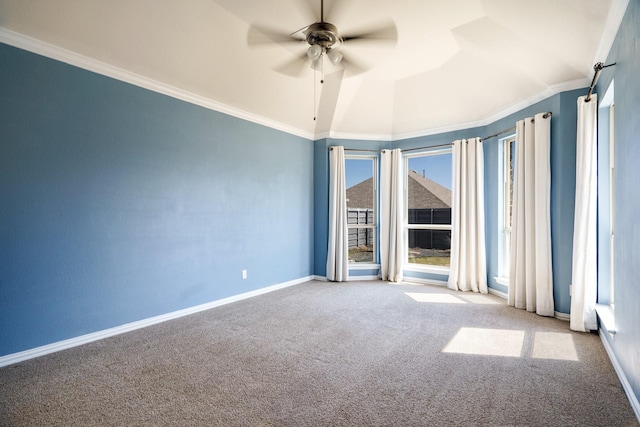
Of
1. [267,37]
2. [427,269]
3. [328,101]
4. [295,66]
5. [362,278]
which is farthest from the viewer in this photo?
[362,278]

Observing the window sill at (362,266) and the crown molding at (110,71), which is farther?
the window sill at (362,266)

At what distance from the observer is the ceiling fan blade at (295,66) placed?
11.5ft

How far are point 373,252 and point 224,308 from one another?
282 cm

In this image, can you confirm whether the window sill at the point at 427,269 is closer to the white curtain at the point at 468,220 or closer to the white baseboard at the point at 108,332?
the white curtain at the point at 468,220

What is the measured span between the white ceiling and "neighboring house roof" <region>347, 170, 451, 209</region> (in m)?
1.19

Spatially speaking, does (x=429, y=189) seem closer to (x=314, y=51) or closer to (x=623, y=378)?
(x=314, y=51)

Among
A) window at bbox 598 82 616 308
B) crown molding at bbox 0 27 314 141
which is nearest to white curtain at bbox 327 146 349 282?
crown molding at bbox 0 27 314 141

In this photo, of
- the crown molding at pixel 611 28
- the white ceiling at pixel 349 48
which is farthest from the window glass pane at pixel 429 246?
the crown molding at pixel 611 28

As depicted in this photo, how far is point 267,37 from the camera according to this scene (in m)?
3.20

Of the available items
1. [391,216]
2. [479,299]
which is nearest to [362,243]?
[391,216]

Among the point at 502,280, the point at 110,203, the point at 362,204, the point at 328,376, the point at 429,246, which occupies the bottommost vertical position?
the point at 328,376

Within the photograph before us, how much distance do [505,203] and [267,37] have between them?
377 cm

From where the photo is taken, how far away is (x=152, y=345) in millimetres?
2844

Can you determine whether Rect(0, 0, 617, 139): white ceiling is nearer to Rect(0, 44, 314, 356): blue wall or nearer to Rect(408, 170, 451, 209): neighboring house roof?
Rect(0, 44, 314, 356): blue wall
